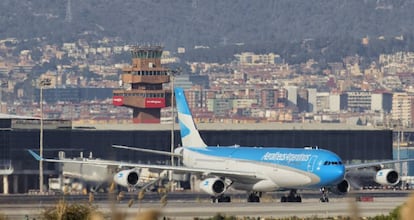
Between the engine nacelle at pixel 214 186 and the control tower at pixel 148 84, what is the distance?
11522cm

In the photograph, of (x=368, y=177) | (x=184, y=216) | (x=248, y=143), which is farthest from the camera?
(x=248, y=143)

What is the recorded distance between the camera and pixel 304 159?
7425 cm

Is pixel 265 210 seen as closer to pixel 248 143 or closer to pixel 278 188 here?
pixel 278 188

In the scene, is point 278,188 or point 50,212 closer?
point 50,212

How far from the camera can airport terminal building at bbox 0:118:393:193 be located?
399 ft

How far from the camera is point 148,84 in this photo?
19438 cm

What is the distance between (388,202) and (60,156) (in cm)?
4491

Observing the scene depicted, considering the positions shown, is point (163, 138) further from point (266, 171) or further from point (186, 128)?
point (266, 171)

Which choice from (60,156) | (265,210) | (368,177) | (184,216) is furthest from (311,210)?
(60,156)

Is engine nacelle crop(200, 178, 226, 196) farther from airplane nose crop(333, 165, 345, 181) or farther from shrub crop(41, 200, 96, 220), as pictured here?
shrub crop(41, 200, 96, 220)

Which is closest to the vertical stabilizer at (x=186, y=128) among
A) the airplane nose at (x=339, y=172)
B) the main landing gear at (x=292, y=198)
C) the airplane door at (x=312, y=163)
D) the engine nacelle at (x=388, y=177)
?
the main landing gear at (x=292, y=198)

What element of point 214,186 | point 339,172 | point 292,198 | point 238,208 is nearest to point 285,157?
point 292,198

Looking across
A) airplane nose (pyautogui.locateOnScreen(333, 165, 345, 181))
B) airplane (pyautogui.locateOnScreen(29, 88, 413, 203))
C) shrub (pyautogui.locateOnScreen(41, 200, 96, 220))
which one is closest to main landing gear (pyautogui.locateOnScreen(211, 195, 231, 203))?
airplane (pyautogui.locateOnScreen(29, 88, 413, 203))

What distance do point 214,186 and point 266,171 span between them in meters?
2.34
